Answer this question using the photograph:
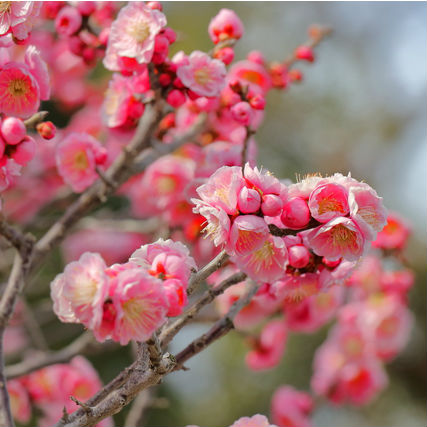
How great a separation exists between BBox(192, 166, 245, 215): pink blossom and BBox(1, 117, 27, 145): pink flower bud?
346 millimetres

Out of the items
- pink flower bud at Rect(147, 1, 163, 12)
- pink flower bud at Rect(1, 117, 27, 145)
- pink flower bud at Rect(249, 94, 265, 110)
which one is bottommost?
pink flower bud at Rect(1, 117, 27, 145)

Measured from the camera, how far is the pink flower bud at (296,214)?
901mm

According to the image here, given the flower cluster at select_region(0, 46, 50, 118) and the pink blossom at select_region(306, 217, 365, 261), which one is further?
the flower cluster at select_region(0, 46, 50, 118)

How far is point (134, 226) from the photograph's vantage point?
2062mm

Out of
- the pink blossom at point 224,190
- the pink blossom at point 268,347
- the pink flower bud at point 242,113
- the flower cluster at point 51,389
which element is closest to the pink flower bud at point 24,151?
the pink blossom at point 224,190

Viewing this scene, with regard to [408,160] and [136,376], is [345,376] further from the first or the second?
[408,160]

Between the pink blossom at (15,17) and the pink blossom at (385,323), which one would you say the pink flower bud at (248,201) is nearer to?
the pink blossom at (15,17)

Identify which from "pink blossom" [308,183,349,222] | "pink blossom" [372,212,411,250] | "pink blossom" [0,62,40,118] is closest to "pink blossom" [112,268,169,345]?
"pink blossom" [308,183,349,222]

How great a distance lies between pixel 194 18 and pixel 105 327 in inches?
157

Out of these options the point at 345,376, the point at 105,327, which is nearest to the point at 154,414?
the point at 345,376

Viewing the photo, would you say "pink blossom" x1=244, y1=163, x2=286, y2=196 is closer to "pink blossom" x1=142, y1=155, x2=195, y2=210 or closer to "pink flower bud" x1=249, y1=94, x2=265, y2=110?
"pink flower bud" x1=249, y1=94, x2=265, y2=110

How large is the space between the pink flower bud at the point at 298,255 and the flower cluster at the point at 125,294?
0.22m

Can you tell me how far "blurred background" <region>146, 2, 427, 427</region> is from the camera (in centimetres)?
373

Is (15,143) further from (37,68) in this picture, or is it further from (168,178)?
(168,178)
